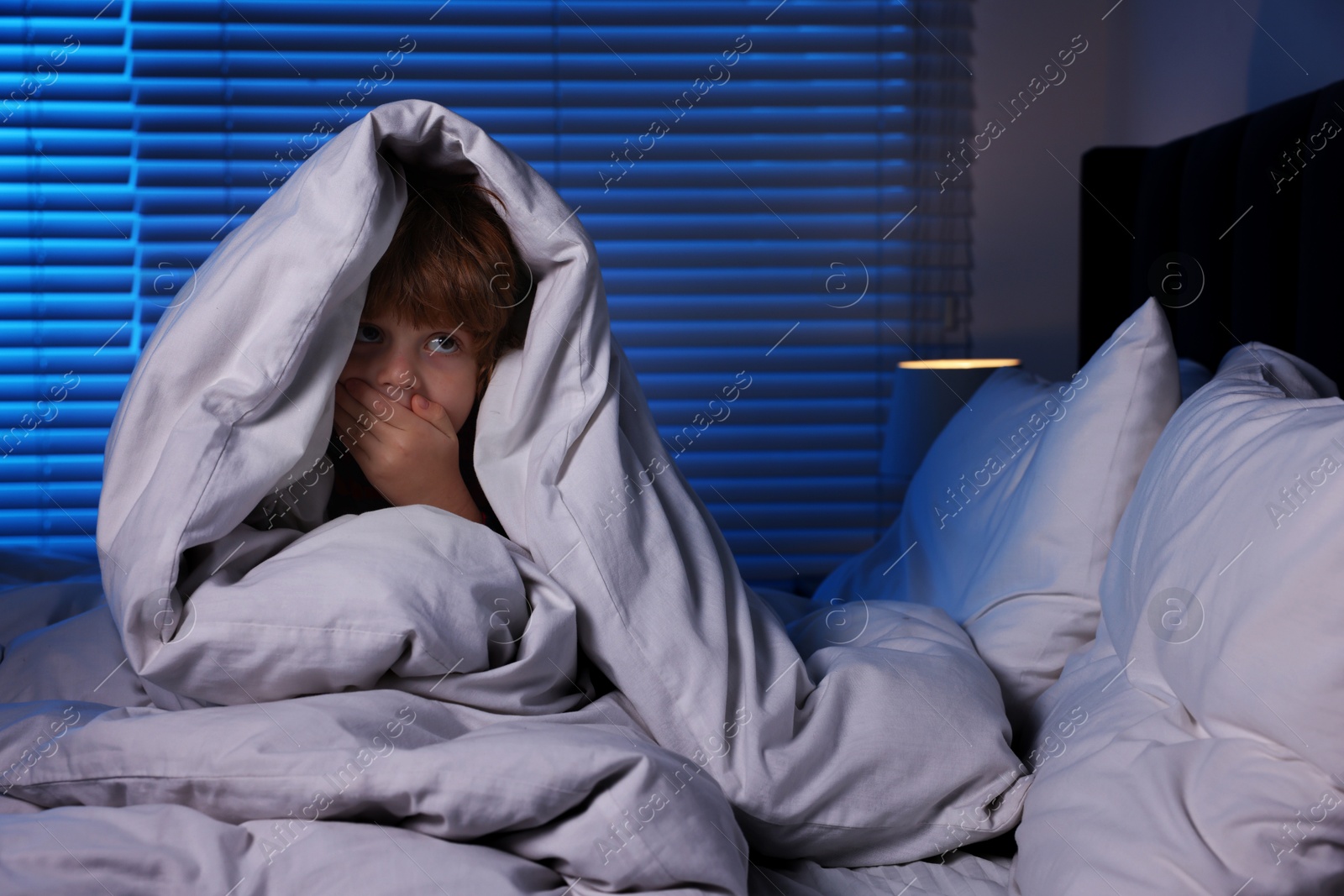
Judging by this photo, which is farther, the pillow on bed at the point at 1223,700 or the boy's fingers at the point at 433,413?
the boy's fingers at the point at 433,413

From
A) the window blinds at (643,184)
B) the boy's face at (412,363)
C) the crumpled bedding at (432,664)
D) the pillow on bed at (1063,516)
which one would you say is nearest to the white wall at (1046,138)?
the window blinds at (643,184)

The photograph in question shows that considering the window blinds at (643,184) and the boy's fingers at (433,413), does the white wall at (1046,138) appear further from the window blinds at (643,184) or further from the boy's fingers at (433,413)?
the boy's fingers at (433,413)

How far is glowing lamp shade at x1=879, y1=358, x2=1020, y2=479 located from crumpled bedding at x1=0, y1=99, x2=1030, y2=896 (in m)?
0.98

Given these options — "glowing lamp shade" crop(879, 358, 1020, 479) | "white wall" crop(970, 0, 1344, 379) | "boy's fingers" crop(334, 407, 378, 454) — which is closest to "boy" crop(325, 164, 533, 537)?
"boy's fingers" crop(334, 407, 378, 454)

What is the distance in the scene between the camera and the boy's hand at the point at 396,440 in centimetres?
92

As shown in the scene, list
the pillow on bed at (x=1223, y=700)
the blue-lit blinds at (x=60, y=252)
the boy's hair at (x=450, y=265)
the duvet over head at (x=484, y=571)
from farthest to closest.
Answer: the blue-lit blinds at (x=60, y=252)
the boy's hair at (x=450, y=265)
the duvet over head at (x=484, y=571)
the pillow on bed at (x=1223, y=700)

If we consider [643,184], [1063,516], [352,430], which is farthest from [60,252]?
[1063,516]

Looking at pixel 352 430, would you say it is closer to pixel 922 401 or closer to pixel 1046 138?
pixel 922 401

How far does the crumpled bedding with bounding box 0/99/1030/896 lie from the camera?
24.5 inches

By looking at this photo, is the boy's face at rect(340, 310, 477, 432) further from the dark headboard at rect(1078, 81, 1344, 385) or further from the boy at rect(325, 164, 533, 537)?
the dark headboard at rect(1078, 81, 1344, 385)

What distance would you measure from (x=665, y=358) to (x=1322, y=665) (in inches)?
67.0

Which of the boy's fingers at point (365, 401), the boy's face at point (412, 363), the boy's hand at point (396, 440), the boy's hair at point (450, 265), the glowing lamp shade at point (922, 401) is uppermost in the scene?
the boy's hair at point (450, 265)

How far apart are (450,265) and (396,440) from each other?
0.17m

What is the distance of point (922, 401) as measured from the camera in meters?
1.89
